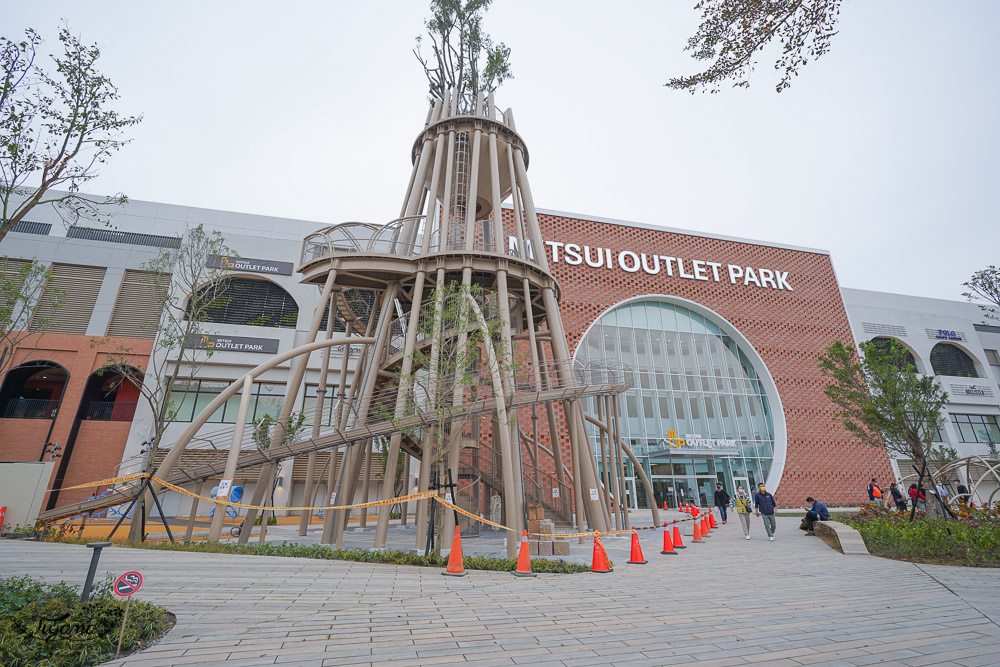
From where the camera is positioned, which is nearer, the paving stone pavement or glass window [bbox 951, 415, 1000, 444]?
the paving stone pavement

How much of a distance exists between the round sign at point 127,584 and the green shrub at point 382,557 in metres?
6.43

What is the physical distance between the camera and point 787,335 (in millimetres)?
37500

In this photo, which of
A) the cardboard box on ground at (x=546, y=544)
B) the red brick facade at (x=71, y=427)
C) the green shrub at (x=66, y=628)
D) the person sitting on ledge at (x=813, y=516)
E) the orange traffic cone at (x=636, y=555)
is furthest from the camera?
the red brick facade at (x=71, y=427)

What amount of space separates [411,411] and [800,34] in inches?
442

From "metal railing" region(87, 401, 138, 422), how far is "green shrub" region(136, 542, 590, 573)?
19.5 metres

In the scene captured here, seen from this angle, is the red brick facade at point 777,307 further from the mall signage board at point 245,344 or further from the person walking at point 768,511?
the mall signage board at point 245,344

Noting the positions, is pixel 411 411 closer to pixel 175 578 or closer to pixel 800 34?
pixel 175 578

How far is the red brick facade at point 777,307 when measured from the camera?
109ft

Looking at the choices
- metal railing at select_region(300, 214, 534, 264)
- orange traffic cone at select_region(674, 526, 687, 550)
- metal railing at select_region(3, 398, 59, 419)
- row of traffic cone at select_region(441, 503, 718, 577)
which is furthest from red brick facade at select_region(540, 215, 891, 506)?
metal railing at select_region(3, 398, 59, 419)

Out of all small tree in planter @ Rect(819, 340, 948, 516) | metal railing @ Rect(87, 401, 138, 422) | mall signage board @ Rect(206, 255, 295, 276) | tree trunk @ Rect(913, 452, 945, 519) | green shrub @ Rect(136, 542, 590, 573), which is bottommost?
green shrub @ Rect(136, 542, 590, 573)

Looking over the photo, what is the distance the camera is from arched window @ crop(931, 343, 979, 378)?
4462cm

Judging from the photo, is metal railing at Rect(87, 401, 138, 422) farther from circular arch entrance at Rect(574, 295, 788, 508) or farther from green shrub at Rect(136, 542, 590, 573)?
circular arch entrance at Rect(574, 295, 788, 508)

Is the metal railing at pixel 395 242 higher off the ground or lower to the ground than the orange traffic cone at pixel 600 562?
higher

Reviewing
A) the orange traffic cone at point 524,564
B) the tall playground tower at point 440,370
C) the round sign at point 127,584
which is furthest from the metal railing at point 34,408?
the round sign at point 127,584
